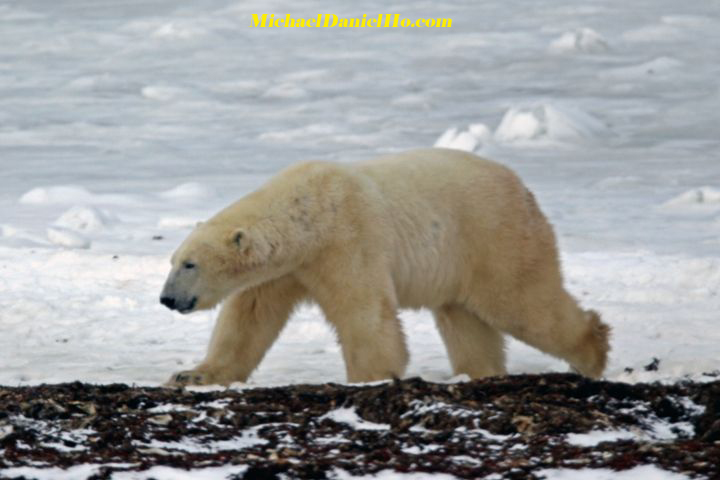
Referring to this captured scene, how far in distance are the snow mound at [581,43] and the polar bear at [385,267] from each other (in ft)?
37.7

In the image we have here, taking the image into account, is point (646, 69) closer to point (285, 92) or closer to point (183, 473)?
point (285, 92)

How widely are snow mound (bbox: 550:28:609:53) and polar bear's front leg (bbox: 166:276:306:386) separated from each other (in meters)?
12.2

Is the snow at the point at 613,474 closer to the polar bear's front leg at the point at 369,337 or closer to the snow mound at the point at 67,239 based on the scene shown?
the polar bear's front leg at the point at 369,337

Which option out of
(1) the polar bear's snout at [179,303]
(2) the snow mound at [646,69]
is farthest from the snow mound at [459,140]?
(1) the polar bear's snout at [179,303]

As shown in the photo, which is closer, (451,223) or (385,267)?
(385,267)

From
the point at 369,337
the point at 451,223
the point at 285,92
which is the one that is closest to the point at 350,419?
the point at 369,337

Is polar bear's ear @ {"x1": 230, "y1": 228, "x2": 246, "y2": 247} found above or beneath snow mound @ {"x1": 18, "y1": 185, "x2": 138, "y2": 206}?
beneath

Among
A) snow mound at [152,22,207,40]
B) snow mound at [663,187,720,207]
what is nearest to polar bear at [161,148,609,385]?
snow mound at [663,187,720,207]

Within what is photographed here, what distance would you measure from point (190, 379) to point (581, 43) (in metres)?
12.7

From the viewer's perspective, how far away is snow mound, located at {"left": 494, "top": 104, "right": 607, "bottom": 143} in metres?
13.4

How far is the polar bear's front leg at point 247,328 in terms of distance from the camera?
6012mm

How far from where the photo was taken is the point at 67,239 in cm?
948

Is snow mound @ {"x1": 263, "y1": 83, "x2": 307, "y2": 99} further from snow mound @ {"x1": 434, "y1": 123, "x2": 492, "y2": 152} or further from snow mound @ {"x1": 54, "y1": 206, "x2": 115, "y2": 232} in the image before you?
snow mound @ {"x1": 54, "y1": 206, "x2": 115, "y2": 232}

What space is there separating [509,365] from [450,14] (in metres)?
13.7
